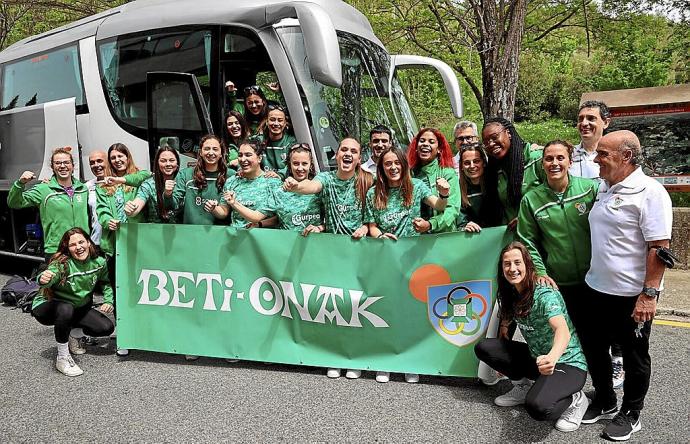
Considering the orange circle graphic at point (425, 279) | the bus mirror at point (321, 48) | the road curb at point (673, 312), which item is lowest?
the road curb at point (673, 312)

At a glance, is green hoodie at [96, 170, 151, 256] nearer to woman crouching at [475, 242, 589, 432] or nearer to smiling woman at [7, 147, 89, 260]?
smiling woman at [7, 147, 89, 260]

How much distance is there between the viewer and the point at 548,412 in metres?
3.46

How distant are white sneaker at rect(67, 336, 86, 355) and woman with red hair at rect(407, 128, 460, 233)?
9.57 feet

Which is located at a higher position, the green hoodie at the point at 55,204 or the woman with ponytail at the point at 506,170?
the woman with ponytail at the point at 506,170

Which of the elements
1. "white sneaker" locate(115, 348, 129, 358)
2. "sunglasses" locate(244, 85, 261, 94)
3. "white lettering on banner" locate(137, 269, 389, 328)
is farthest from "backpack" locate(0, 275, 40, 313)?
"sunglasses" locate(244, 85, 261, 94)

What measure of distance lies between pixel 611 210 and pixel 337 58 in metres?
2.59

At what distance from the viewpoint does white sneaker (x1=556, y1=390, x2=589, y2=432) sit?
3.66m

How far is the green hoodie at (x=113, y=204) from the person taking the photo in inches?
211

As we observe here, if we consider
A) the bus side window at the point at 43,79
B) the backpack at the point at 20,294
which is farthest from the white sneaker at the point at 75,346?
the bus side window at the point at 43,79

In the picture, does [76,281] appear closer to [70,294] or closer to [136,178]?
[70,294]

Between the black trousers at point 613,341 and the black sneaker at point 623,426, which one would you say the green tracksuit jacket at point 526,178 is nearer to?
the black trousers at point 613,341

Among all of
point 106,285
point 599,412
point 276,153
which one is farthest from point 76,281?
point 599,412

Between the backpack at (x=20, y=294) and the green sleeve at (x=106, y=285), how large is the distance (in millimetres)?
1939

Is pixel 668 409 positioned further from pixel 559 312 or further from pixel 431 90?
pixel 431 90
